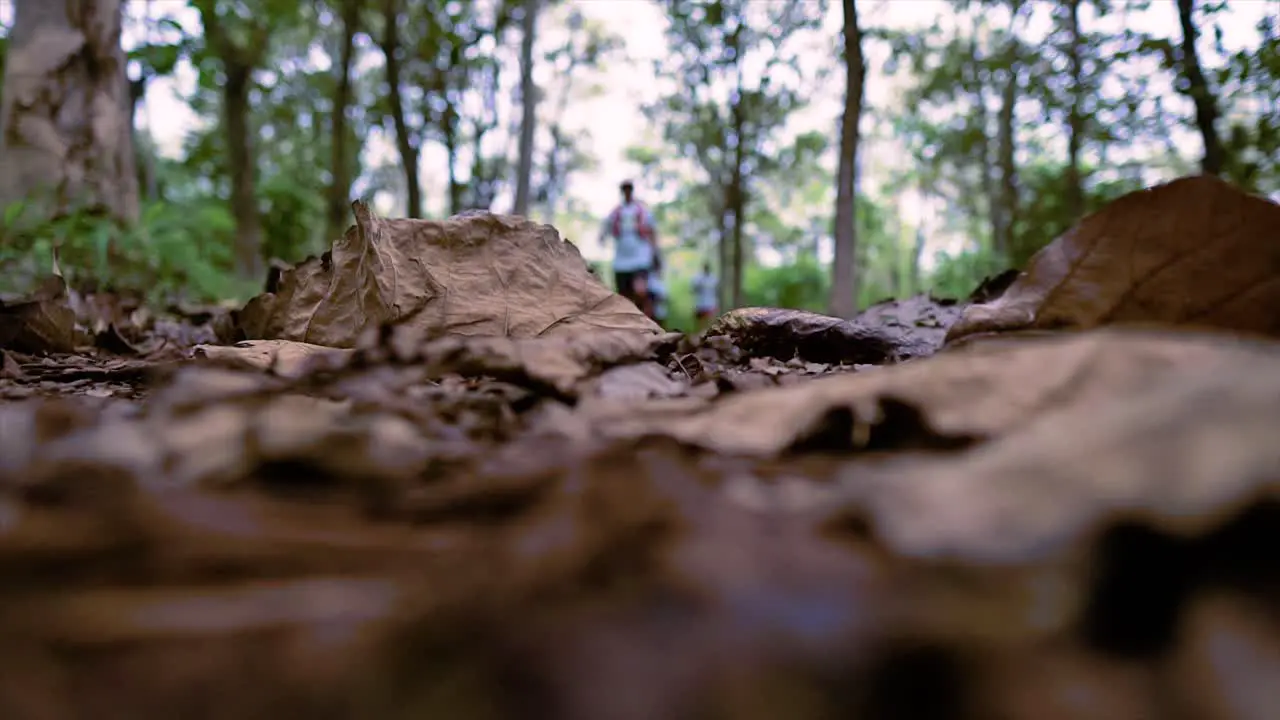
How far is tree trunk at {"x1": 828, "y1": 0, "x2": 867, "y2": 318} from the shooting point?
20.4 ft

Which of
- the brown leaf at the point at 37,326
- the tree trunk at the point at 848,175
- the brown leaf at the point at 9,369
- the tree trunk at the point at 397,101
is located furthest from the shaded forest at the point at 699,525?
the tree trunk at the point at 397,101

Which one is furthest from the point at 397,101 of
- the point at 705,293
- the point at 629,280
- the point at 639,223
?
the point at 705,293

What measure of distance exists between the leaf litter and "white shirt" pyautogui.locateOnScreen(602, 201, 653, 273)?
31.3ft

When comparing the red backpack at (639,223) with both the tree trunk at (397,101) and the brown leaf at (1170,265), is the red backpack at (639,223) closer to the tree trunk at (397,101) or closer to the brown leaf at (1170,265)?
the tree trunk at (397,101)

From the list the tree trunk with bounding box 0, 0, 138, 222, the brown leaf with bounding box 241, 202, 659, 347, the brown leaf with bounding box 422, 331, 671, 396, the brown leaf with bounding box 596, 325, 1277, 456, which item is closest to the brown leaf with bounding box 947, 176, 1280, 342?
the brown leaf with bounding box 596, 325, 1277, 456

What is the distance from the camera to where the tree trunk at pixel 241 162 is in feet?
44.7

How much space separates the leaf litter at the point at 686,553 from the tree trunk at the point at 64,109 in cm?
619

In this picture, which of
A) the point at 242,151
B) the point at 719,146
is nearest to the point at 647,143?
the point at 719,146

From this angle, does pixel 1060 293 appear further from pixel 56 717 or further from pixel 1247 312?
pixel 56 717

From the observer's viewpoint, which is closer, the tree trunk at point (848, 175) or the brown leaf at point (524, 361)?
the brown leaf at point (524, 361)

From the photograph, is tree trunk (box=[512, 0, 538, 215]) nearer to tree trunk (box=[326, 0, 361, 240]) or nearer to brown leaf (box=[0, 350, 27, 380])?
tree trunk (box=[326, 0, 361, 240])

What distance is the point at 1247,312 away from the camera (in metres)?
0.94

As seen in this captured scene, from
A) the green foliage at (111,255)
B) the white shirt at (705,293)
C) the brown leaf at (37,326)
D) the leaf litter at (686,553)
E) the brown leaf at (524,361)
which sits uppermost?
the white shirt at (705,293)

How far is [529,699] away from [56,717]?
0.23 m
